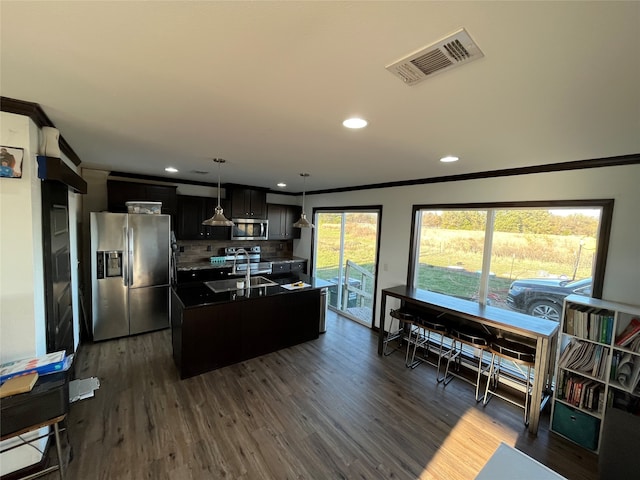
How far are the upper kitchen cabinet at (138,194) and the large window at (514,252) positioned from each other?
388 centimetres

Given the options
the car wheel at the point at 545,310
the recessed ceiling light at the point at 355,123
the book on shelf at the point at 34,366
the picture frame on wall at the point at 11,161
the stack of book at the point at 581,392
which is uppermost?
the recessed ceiling light at the point at 355,123

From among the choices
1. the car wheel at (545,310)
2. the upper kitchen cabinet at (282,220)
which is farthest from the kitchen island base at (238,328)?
the car wheel at (545,310)

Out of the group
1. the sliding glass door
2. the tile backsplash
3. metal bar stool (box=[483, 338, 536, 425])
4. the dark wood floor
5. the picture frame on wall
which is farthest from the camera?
the tile backsplash

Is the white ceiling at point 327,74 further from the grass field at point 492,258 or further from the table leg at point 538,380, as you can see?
the table leg at point 538,380

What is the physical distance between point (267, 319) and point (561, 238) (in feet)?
11.2

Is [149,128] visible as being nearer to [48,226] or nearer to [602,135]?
[48,226]

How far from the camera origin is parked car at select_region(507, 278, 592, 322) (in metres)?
2.68

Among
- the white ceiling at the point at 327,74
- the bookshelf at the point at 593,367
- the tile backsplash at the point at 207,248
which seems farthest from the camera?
the tile backsplash at the point at 207,248

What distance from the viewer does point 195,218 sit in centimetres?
480

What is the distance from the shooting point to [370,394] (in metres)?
2.85

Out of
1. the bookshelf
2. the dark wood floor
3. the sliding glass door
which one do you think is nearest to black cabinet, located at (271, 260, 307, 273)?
the sliding glass door

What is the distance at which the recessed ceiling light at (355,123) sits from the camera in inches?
67.1

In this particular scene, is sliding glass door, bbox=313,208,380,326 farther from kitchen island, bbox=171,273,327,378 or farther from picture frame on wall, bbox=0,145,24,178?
picture frame on wall, bbox=0,145,24,178

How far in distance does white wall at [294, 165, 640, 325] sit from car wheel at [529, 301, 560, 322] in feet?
1.63
